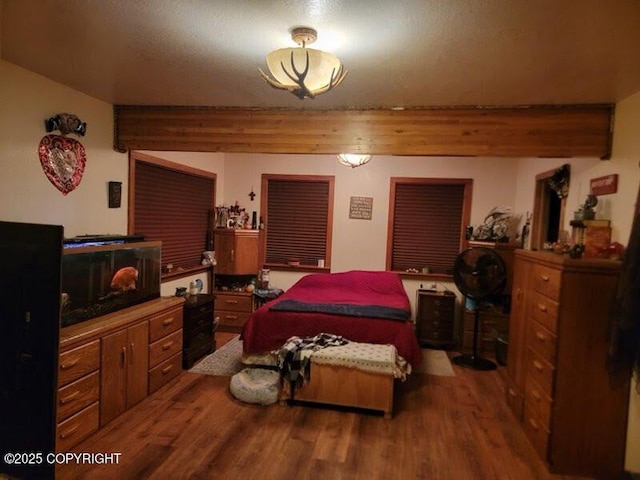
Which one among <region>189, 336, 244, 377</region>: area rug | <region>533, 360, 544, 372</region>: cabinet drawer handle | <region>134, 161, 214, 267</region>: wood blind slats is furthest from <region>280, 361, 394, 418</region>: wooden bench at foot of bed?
<region>134, 161, 214, 267</region>: wood blind slats

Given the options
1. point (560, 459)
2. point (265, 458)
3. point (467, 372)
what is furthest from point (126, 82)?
point (467, 372)

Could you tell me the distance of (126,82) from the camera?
288 centimetres

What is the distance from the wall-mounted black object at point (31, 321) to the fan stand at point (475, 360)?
408 cm

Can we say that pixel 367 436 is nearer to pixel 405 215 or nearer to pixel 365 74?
pixel 365 74

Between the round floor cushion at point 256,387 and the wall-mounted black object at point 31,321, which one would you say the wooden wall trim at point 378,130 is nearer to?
the round floor cushion at point 256,387

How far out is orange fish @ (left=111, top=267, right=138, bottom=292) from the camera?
3113mm

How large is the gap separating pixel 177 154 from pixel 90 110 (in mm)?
1378

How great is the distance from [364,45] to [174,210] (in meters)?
3.43

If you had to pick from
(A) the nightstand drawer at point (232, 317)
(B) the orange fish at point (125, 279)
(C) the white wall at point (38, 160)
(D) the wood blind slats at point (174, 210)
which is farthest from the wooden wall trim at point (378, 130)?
(A) the nightstand drawer at point (232, 317)

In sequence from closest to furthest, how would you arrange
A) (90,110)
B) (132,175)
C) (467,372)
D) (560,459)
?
(560,459), (90,110), (132,175), (467,372)

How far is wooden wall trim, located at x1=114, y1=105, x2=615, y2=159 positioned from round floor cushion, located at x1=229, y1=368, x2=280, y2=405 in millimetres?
2045

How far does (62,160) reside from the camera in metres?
2.98

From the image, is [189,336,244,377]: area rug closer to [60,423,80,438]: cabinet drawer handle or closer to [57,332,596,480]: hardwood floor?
[57,332,596,480]: hardwood floor

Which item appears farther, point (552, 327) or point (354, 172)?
point (354, 172)
